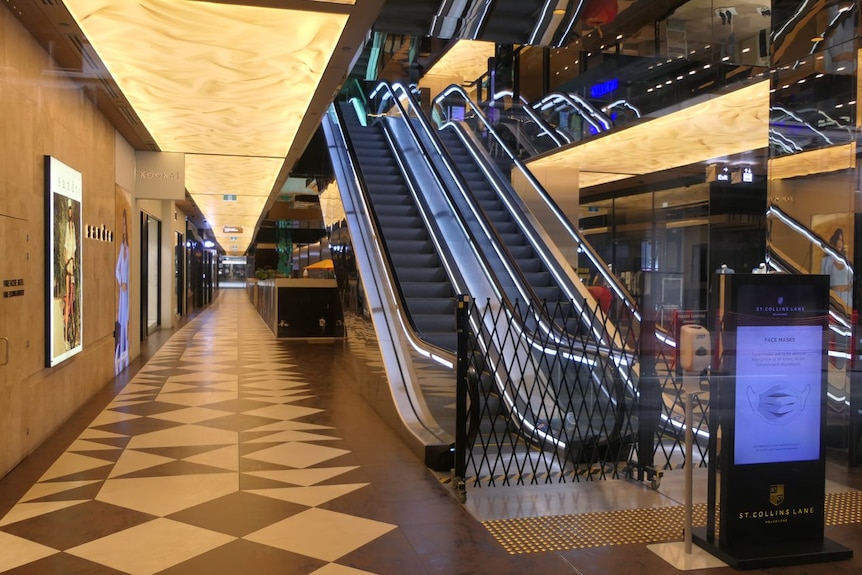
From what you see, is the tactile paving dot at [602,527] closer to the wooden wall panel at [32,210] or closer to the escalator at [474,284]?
the escalator at [474,284]

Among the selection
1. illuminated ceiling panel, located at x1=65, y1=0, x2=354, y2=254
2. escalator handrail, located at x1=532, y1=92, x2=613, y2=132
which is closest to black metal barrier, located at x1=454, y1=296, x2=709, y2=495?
illuminated ceiling panel, located at x1=65, y1=0, x2=354, y2=254

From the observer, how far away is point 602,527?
12.1ft

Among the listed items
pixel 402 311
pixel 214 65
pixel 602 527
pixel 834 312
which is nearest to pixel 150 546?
pixel 602 527

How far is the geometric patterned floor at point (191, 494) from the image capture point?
3.23 meters

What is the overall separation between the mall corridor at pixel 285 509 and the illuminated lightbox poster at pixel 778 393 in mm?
529

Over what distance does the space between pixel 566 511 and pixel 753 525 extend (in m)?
0.96

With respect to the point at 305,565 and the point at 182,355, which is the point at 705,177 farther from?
the point at 305,565

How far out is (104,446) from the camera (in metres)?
5.14

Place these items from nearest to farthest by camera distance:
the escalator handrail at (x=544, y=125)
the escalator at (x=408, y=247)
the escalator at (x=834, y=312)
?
the escalator at (x=834, y=312)
the escalator at (x=408, y=247)
the escalator handrail at (x=544, y=125)

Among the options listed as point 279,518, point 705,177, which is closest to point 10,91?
point 279,518

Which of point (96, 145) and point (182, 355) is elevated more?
point (96, 145)

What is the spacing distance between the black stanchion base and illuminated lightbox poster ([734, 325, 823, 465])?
0.39 metres

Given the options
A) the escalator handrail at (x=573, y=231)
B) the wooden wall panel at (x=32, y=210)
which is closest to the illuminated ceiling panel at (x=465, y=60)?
the escalator handrail at (x=573, y=231)

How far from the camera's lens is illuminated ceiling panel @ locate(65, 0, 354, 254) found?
15.6ft
